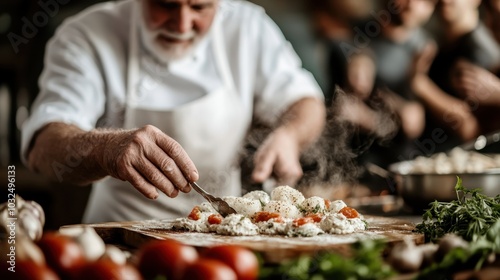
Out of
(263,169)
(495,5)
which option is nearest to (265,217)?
(263,169)

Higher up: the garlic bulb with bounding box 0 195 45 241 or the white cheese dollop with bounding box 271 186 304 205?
the garlic bulb with bounding box 0 195 45 241

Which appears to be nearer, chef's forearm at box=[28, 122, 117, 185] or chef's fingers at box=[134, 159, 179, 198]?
chef's fingers at box=[134, 159, 179, 198]

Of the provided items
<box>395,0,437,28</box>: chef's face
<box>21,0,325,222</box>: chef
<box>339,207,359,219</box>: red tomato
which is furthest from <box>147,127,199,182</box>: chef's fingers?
<box>395,0,437,28</box>: chef's face

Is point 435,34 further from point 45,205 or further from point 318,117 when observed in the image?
point 45,205

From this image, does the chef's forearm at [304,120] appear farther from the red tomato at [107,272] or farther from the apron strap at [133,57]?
the red tomato at [107,272]

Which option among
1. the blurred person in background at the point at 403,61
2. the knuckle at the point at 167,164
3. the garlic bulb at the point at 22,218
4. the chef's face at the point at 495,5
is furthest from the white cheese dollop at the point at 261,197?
the chef's face at the point at 495,5

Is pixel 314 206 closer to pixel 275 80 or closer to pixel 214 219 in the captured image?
pixel 214 219

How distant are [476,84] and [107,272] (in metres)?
4.81

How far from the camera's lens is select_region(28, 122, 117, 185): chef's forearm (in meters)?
2.36

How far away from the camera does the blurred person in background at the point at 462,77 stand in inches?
214

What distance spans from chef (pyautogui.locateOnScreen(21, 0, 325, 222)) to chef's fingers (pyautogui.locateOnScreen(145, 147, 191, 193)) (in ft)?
2.08

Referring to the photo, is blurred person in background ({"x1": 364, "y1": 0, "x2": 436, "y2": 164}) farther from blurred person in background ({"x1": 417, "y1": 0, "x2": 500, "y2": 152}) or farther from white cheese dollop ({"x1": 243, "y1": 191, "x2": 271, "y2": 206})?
white cheese dollop ({"x1": 243, "y1": 191, "x2": 271, "y2": 206})

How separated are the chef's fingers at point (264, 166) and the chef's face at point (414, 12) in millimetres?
3305

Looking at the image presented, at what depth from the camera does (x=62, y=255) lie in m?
1.28
